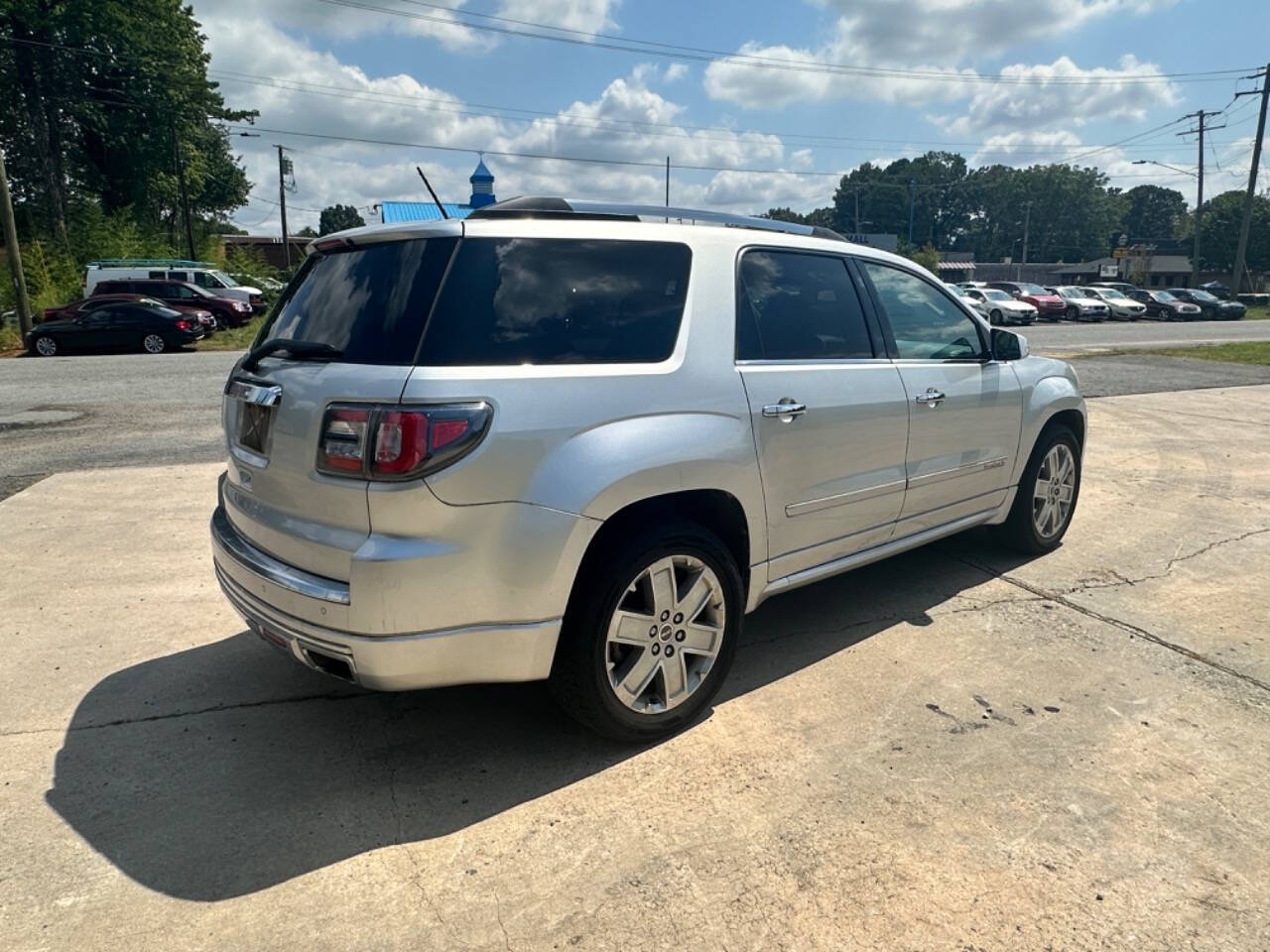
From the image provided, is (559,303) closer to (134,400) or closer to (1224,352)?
(134,400)

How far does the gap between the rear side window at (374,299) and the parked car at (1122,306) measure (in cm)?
4072

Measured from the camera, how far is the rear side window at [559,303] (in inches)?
100

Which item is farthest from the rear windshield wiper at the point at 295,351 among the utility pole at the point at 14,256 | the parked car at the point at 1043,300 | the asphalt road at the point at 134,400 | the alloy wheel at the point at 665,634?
the parked car at the point at 1043,300

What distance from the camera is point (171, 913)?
87.3 inches

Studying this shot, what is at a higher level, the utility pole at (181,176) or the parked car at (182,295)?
the utility pole at (181,176)

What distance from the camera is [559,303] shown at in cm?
275

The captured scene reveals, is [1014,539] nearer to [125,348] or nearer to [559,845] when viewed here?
[559,845]

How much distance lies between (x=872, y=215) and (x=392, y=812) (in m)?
143

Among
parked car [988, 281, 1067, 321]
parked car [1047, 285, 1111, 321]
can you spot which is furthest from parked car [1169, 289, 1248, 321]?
parked car [988, 281, 1067, 321]

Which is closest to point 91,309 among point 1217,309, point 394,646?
point 394,646

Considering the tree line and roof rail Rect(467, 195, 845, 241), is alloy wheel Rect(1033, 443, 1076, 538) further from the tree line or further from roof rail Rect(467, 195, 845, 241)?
the tree line

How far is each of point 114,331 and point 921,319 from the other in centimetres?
2261

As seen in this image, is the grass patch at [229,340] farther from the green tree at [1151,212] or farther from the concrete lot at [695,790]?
the green tree at [1151,212]

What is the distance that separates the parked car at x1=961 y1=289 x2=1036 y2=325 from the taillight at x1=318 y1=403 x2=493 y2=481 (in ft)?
98.5
